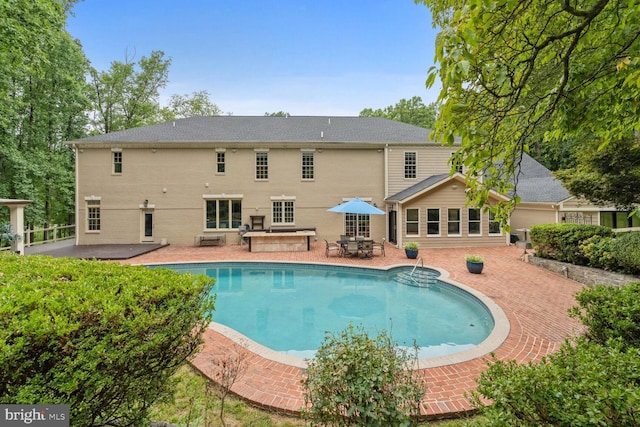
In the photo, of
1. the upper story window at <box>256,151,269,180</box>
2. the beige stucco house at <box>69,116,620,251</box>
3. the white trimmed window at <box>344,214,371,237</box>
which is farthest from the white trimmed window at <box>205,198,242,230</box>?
the white trimmed window at <box>344,214,371,237</box>

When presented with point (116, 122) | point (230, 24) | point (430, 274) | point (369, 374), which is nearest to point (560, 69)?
point (369, 374)

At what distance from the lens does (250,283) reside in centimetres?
1054

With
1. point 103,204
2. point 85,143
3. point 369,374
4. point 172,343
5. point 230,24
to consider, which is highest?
point 230,24

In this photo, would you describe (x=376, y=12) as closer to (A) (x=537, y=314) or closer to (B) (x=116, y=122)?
(A) (x=537, y=314)

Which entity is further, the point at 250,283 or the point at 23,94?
the point at 23,94

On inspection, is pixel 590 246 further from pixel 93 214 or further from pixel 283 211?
pixel 93 214

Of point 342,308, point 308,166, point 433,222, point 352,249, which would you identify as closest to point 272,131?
point 308,166

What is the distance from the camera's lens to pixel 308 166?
17.8m

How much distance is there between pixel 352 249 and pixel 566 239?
328 inches

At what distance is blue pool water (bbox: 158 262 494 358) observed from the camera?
20.9 ft

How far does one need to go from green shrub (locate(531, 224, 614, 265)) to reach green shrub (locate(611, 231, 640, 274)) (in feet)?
3.49

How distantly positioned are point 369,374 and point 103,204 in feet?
66.1

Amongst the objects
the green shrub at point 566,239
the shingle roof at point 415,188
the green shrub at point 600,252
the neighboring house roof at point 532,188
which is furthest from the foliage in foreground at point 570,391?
the shingle roof at point 415,188

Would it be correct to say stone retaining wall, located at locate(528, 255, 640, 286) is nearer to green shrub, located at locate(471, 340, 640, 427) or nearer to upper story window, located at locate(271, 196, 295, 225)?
green shrub, located at locate(471, 340, 640, 427)
